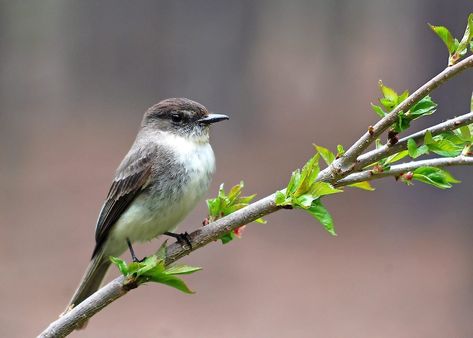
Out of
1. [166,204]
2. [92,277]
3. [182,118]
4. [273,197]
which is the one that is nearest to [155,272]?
[273,197]

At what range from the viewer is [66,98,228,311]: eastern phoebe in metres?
2.85

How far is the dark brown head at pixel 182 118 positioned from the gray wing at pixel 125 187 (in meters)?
0.19

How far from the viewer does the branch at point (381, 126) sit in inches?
63.2

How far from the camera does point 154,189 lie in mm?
2873

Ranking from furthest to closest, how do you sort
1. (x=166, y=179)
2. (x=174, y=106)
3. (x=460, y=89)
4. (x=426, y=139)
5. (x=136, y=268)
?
(x=460, y=89), (x=174, y=106), (x=166, y=179), (x=136, y=268), (x=426, y=139)

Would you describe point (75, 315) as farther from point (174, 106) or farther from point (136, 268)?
point (174, 106)

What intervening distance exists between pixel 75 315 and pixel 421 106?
889 millimetres

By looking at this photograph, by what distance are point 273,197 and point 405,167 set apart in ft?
0.97

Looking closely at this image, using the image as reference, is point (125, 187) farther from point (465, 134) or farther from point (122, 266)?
point (465, 134)

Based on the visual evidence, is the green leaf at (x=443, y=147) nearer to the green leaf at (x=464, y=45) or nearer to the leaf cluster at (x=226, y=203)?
the green leaf at (x=464, y=45)

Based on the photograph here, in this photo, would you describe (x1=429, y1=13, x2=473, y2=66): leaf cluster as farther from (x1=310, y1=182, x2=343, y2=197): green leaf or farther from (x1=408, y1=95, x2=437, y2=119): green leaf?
(x1=310, y1=182, x2=343, y2=197): green leaf

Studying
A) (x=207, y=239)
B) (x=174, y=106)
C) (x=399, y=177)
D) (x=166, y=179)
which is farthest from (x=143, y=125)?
(x=399, y=177)

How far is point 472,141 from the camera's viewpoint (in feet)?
5.71

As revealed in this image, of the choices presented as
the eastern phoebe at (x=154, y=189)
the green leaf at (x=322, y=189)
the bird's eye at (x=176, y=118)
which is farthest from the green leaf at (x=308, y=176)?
the bird's eye at (x=176, y=118)
